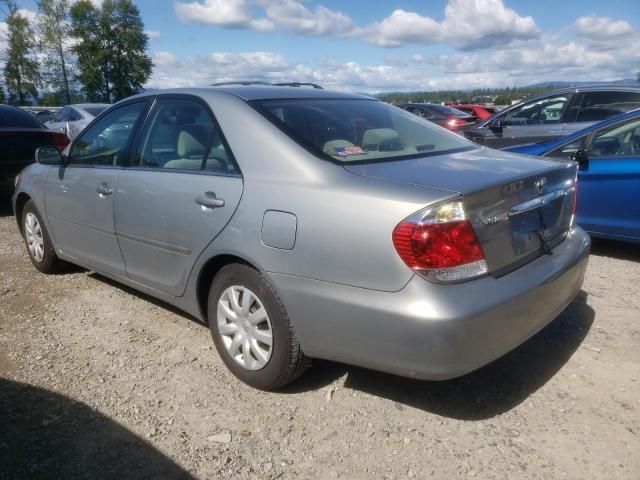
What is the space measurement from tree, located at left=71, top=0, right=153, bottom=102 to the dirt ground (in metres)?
61.0

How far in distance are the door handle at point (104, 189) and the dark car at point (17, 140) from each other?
4857 millimetres

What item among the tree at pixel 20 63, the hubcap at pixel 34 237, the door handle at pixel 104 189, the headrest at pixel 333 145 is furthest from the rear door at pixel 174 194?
the tree at pixel 20 63

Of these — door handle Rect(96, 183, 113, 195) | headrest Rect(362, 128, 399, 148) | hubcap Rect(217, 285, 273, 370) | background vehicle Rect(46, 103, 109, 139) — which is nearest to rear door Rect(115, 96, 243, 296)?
door handle Rect(96, 183, 113, 195)

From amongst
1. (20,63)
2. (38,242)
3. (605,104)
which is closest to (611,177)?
(605,104)

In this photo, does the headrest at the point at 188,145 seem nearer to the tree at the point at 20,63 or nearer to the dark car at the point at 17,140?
the dark car at the point at 17,140

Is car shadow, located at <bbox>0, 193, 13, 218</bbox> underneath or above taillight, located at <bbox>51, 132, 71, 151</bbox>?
underneath

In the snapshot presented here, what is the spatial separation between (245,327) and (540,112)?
672 cm

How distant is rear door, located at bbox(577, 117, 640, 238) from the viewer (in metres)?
4.88

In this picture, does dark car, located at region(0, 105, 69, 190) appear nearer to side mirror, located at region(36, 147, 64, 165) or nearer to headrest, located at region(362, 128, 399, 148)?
side mirror, located at region(36, 147, 64, 165)

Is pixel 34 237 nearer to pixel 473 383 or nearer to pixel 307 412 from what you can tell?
pixel 307 412

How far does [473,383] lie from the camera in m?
3.03

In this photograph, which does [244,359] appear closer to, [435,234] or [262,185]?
[262,185]

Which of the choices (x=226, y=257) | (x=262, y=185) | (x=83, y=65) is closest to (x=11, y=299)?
(x=226, y=257)

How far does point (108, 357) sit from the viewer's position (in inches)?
135
